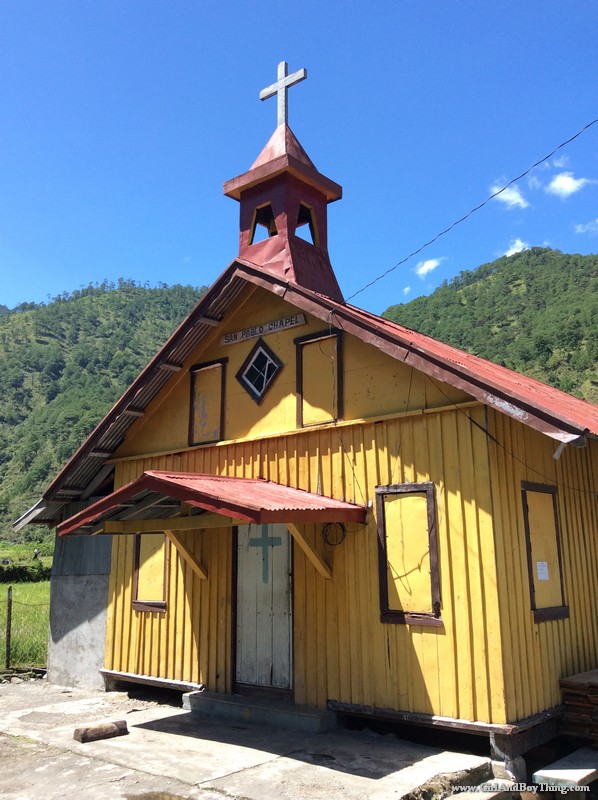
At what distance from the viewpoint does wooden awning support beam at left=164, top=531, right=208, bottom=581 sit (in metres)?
10.5

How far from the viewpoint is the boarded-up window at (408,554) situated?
27.5 feet

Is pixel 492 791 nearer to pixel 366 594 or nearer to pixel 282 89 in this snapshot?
pixel 366 594

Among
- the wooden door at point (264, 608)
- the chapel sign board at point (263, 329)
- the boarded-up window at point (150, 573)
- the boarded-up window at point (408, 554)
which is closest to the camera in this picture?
the boarded-up window at point (408, 554)

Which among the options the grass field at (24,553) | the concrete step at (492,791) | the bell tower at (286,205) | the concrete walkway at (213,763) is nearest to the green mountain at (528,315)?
the grass field at (24,553)

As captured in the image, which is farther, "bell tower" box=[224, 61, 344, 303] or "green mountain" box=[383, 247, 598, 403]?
"green mountain" box=[383, 247, 598, 403]

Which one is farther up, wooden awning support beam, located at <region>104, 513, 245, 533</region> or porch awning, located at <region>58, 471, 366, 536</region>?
porch awning, located at <region>58, 471, 366, 536</region>

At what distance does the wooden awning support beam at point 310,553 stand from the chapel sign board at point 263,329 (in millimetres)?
3129

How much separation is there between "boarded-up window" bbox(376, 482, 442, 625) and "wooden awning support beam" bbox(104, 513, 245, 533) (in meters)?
1.93

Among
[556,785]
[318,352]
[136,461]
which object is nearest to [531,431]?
[318,352]

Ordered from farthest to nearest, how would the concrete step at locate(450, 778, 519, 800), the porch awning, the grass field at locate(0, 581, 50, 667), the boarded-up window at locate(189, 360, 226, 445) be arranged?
the grass field at locate(0, 581, 50, 667) < the boarded-up window at locate(189, 360, 226, 445) < the porch awning < the concrete step at locate(450, 778, 519, 800)

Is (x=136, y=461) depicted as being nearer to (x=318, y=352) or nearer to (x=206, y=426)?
(x=206, y=426)

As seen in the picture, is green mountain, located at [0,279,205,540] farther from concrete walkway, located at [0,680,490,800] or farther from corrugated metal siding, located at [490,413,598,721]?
corrugated metal siding, located at [490,413,598,721]

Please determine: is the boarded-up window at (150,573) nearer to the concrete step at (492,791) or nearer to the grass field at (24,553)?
the concrete step at (492,791)

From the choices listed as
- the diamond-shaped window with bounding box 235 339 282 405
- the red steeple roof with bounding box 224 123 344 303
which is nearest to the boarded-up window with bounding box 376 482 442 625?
the diamond-shaped window with bounding box 235 339 282 405
